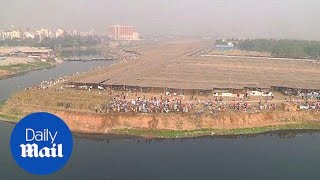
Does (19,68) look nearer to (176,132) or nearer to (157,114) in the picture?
(157,114)

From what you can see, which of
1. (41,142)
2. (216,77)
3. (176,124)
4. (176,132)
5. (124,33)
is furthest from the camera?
(124,33)

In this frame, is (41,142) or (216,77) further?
→ (216,77)

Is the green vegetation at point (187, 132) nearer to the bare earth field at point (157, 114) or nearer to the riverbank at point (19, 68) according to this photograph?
the bare earth field at point (157, 114)

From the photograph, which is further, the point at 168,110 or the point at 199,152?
the point at 168,110

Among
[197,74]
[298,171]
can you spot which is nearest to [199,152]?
[298,171]

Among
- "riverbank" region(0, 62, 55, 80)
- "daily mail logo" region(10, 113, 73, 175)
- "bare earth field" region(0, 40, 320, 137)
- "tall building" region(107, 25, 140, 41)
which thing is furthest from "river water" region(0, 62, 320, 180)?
"tall building" region(107, 25, 140, 41)

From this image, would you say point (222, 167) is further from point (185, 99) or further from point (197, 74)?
point (197, 74)

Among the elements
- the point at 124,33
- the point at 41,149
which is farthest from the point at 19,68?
the point at 124,33

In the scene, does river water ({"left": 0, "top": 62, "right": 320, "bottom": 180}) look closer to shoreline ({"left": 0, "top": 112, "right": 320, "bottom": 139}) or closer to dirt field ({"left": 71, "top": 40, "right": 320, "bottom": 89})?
shoreline ({"left": 0, "top": 112, "right": 320, "bottom": 139})
